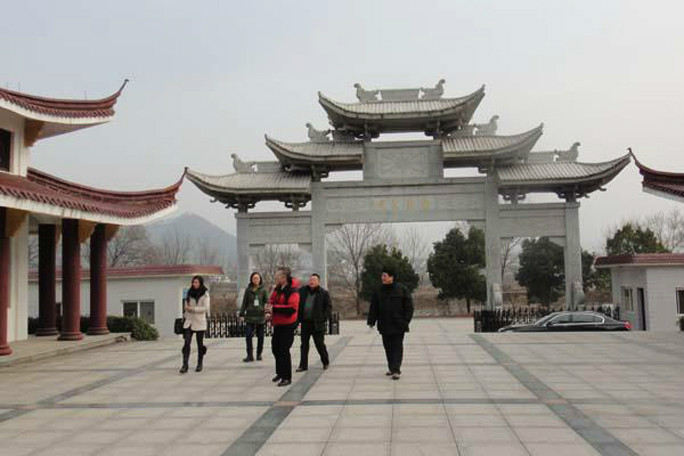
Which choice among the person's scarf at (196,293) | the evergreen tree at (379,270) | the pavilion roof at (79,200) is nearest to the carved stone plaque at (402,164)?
the pavilion roof at (79,200)

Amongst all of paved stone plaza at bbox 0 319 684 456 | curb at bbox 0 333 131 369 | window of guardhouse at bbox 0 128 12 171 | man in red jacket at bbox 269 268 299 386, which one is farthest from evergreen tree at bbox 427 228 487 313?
man in red jacket at bbox 269 268 299 386

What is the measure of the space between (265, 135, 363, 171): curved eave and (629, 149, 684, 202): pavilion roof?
9.60 meters

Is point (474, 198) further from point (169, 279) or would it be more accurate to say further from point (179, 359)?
point (179, 359)

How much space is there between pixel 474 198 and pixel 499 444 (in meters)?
15.7

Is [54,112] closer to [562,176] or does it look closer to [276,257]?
[562,176]

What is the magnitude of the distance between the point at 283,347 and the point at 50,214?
16.8 feet

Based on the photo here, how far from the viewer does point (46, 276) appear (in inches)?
520

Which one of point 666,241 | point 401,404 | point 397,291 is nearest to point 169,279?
point 397,291

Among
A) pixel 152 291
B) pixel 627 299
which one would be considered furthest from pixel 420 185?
pixel 152 291

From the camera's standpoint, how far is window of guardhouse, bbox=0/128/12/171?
11.3 m

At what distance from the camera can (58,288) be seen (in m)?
19.7

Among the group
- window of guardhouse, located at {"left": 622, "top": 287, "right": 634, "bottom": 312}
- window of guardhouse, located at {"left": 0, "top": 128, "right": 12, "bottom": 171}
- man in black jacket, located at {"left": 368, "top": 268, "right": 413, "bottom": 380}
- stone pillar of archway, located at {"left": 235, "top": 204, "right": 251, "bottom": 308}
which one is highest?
window of guardhouse, located at {"left": 0, "top": 128, "right": 12, "bottom": 171}

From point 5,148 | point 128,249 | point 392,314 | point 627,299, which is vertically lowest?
point 627,299

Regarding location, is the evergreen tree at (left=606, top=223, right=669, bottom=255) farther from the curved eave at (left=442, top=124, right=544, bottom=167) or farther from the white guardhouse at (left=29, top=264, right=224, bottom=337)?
the white guardhouse at (left=29, top=264, right=224, bottom=337)
